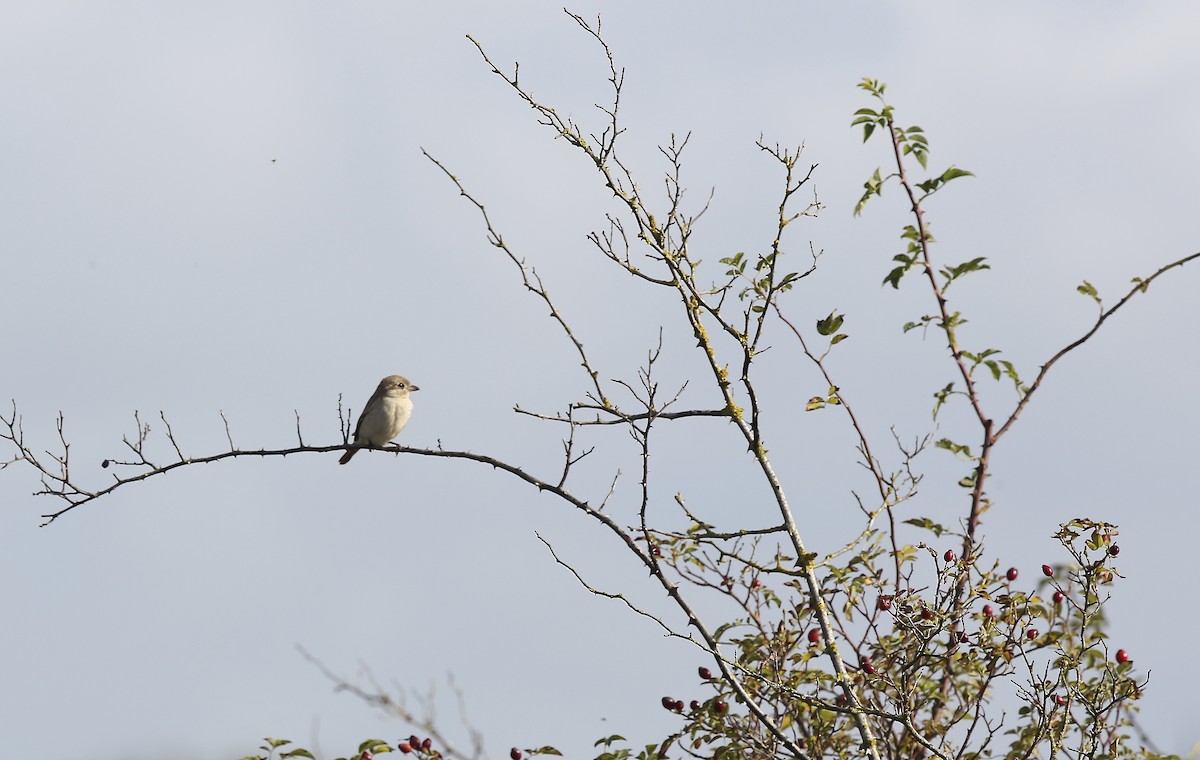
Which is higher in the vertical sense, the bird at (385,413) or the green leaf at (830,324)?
the bird at (385,413)

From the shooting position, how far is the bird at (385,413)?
41.4 ft

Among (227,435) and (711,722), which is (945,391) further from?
Result: (227,435)

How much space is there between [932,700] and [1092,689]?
2.75ft

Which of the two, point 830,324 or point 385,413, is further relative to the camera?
point 385,413

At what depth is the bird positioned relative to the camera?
12.6 m

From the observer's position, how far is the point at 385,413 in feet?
41.3

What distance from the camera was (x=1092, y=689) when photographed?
6980 mm

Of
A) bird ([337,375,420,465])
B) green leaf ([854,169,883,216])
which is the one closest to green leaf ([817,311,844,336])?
green leaf ([854,169,883,216])

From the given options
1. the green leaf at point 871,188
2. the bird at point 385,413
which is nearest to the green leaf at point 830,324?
the green leaf at point 871,188

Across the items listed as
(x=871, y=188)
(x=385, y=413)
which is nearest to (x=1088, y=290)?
(x=871, y=188)

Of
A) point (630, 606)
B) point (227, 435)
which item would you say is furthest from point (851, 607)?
point (227, 435)

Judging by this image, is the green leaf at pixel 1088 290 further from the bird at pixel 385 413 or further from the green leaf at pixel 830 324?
the bird at pixel 385 413

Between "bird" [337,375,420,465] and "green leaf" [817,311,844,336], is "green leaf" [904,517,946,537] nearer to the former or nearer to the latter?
"green leaf" [817,311,844,336]

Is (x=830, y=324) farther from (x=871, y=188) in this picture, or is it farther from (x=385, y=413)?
(x=385, y=413)
